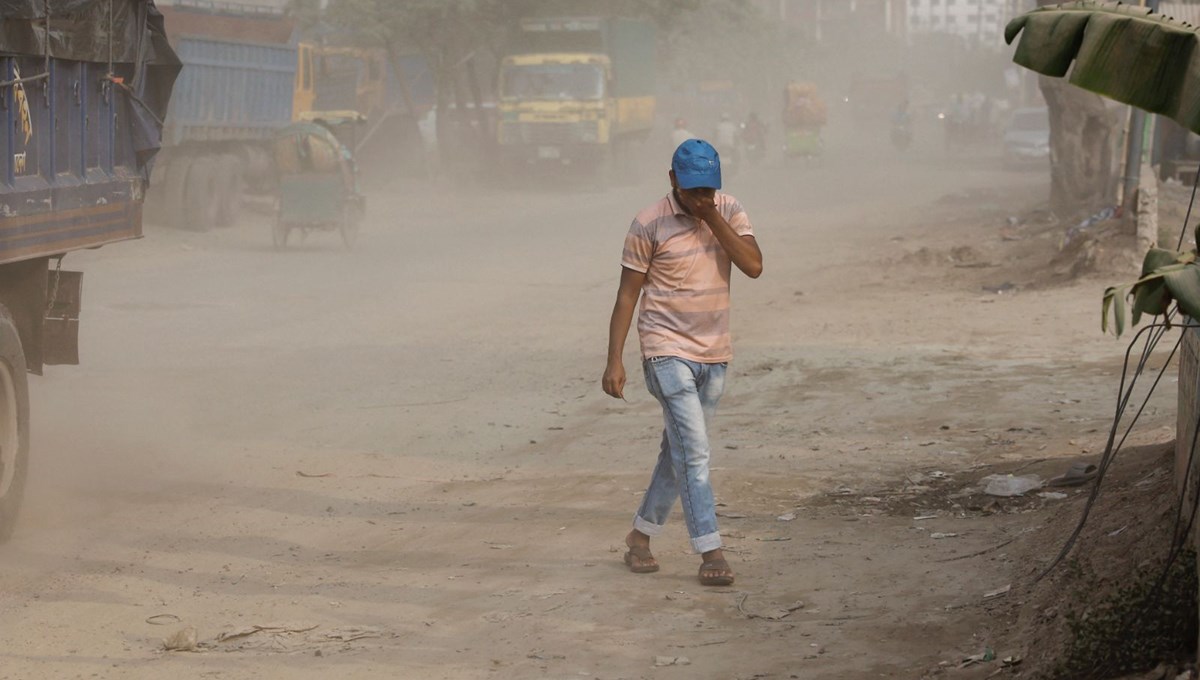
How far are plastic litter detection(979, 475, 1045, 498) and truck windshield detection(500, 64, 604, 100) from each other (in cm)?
2714

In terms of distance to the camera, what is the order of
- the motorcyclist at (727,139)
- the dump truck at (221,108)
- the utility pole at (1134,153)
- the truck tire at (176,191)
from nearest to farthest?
the utility pole at (1134,153)
the dump truck at (221,108)
the truck tire at (176,191)
the motorcyclist at (727,139)

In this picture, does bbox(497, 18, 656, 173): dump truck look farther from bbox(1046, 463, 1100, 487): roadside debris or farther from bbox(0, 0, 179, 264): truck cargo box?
bbox(1046, 463, 1100, 487): roadside debris

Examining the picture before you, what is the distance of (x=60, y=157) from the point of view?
294 inches

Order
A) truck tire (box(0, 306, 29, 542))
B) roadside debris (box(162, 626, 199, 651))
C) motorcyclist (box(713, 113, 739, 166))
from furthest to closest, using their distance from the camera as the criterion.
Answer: motorcyclist (box(713, 113, 739, 166)), truck tire (box(0, 306, 29, 542)), roadside debris (box(162, 626, 199, 651))

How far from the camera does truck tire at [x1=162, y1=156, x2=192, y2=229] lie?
2281cm

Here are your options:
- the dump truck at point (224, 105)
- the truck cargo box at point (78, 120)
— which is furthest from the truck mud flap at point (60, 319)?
the dump truck at point (224, 105)

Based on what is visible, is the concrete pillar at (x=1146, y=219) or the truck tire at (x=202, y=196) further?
the truck tire at (x=202, y=196)

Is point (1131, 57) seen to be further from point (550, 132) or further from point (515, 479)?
point (550, 132)

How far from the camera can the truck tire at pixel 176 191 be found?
898 inches

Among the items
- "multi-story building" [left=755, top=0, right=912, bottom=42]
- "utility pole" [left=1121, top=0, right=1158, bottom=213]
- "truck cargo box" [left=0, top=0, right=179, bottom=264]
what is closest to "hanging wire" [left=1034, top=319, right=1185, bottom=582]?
"truck cargo box" [left=0, top=0, right=179, bottom=264]

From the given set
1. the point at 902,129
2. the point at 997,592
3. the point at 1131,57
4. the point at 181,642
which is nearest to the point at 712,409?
the point at 997,592

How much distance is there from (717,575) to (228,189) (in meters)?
19.7

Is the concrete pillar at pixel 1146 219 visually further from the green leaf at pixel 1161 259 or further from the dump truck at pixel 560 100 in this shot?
the dump truck at pixel 560 100

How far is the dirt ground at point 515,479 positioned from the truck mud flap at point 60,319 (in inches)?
26.7
